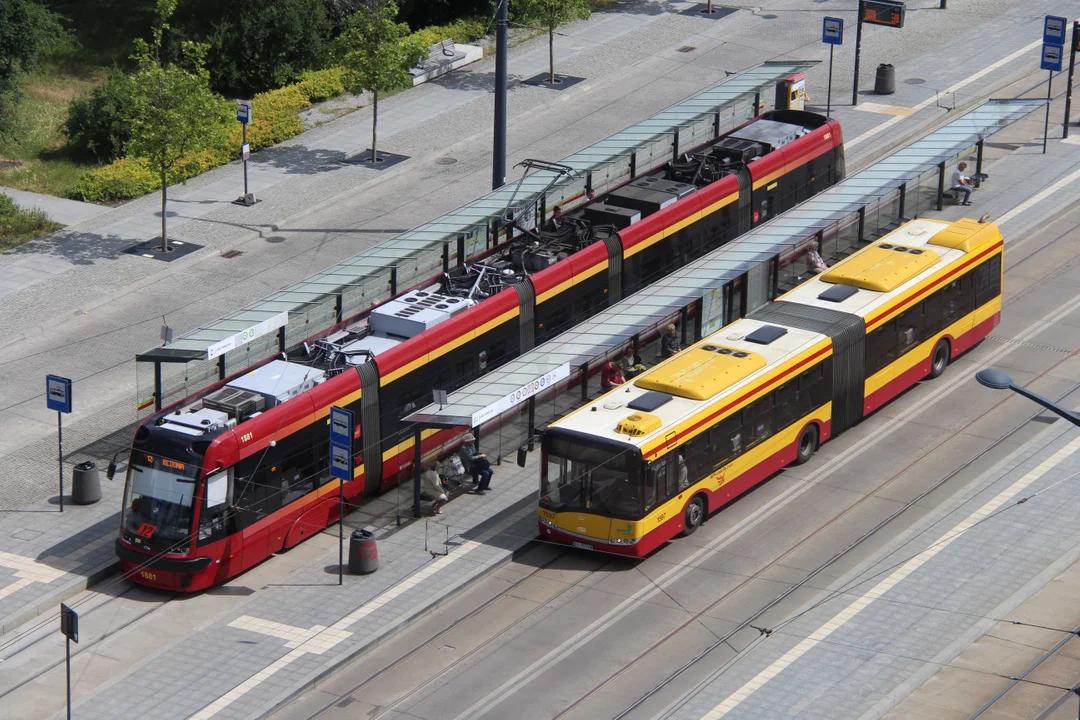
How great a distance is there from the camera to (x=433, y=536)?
33.0 meters

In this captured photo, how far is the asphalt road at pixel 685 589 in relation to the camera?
2789cm

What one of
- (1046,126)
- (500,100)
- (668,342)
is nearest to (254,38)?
(500,100)

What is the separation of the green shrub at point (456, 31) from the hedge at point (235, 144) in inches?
154

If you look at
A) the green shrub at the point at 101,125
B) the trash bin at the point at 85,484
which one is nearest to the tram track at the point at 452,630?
the trash bin at the point at 85,484

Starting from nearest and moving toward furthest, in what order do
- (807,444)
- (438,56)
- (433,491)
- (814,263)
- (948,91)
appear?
(433,491)
(807,444)
(814,263)
(948,91)
(438,56)

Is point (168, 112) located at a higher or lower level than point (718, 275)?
higher

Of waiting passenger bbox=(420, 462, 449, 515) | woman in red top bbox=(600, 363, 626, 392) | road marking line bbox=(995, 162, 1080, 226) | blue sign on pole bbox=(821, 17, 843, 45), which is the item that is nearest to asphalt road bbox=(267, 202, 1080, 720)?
waiting passenger bbox=(420, 462, 449, 515)

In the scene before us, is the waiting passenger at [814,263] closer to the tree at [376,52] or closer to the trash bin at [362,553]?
the tree at [376,52]

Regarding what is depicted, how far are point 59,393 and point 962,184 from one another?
25656 mm

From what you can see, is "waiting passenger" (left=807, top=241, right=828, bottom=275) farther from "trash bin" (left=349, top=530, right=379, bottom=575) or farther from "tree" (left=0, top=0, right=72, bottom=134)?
"tree" (left=0, top=0, right=72, bottom=134)

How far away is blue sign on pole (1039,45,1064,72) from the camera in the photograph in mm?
52844

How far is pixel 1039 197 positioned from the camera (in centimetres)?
4912

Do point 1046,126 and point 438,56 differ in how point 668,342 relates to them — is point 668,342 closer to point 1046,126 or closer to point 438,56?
point 1046,126

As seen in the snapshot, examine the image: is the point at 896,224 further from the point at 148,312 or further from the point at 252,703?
the point at 252,703
